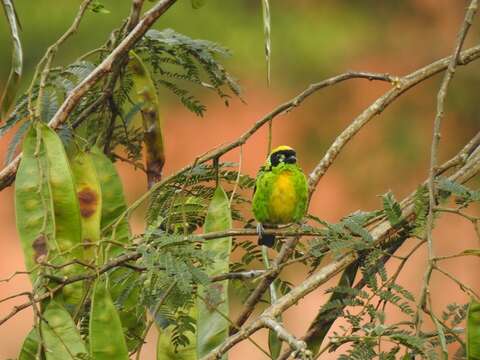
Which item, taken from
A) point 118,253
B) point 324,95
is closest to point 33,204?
point 118,253

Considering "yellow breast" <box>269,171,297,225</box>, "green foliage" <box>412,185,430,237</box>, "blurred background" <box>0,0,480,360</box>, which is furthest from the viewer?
"blurred background" <box>0,0,480,360</box>

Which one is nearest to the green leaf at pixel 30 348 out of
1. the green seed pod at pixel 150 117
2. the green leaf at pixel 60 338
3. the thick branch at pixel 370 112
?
the green leaf at pixel 60 338

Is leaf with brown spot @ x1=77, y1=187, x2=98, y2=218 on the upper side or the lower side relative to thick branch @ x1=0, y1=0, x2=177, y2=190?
lower

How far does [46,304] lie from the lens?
4.65 ft

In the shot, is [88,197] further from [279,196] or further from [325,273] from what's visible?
[279,196]

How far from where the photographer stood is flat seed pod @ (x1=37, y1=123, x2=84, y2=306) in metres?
1.49

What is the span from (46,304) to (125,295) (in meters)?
0.20

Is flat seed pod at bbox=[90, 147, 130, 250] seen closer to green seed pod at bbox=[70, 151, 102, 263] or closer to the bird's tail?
green seed pod at bbox=[70, 151, 102, 263]

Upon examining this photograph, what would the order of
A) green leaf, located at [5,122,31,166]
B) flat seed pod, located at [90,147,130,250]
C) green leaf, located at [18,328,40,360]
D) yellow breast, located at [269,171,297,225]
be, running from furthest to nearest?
yellow breast, located at [269,171,297,225] < green leaf, located at [5,122,31,166] < flat seed pod, located at [90,147,130,250] < green leaf, located at [18,328,40,360]

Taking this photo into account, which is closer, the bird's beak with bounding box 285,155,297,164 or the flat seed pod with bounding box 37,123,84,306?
the flat seed pod with bounding box 37,123,84,306

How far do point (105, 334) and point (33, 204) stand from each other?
226mm

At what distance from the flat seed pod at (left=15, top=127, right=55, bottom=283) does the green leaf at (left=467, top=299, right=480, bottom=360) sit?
1.78ft

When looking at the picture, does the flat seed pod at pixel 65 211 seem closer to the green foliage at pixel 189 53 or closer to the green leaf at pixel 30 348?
the green leaf at pixel 30 348

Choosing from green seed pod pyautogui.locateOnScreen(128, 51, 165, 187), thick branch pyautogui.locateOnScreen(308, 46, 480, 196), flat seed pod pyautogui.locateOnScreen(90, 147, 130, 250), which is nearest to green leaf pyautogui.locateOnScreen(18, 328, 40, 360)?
flat seed pod pyautogui.locateOnScreen(90, 147, 130, 250)
